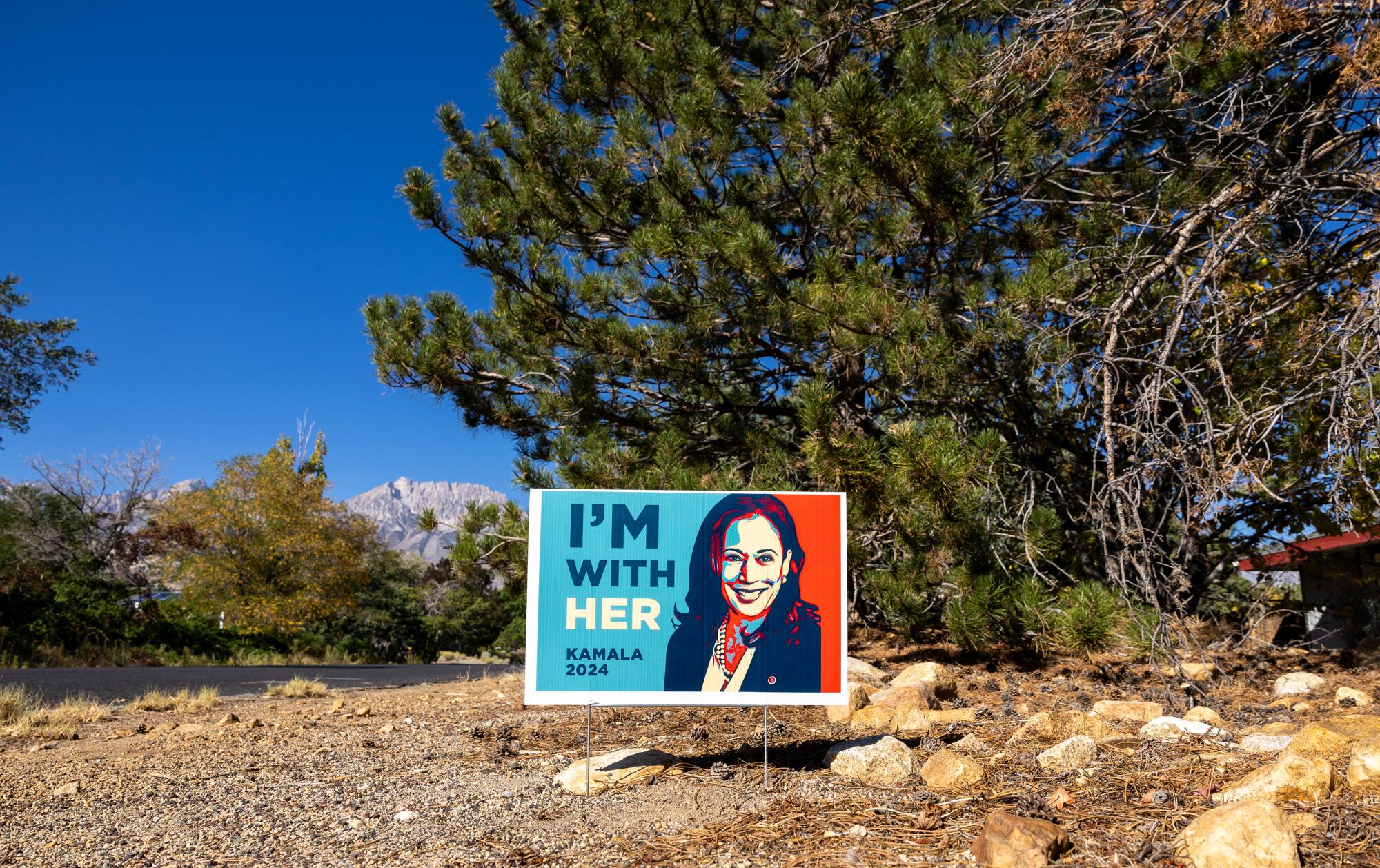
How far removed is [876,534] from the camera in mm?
6398

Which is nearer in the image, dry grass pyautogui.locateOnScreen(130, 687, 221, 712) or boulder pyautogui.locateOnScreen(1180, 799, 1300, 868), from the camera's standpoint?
boulder pyautogui.locateOnScreen(1180, 799, 1300, 868)

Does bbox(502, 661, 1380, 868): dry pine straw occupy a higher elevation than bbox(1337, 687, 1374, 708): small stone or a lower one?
lower

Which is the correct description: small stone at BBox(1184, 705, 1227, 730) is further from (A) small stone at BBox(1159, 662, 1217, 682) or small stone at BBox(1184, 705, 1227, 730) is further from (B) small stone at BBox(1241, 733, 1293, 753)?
(A) small stone at BBox(1159, 662, 1217, 682)

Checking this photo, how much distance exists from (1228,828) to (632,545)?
2.45 metres

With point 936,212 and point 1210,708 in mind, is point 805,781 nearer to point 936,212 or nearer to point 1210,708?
point 1210,708

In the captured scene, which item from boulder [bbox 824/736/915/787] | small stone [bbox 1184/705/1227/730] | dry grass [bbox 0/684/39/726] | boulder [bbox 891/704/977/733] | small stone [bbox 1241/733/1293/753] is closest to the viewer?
small stone [bbox 1241/733/1293/753]

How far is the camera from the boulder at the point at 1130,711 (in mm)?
4473

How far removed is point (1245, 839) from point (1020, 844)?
A: 23.0 inches

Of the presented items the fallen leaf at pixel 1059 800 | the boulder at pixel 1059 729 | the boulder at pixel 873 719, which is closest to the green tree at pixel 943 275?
the boulder at pixel 1059 729

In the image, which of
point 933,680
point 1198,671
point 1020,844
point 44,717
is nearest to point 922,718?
point 933,680

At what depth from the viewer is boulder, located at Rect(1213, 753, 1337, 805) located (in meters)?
2.63

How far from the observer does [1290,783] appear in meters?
2.67

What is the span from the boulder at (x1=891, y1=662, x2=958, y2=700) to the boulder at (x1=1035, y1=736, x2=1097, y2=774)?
1.77 m

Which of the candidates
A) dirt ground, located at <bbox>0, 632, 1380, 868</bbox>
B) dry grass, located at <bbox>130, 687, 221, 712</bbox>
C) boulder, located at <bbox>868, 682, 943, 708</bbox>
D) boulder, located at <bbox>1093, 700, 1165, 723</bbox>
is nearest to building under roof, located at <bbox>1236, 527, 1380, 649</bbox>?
boulder, located at <bbox>1093, 700, 1165, 723</bbox>
